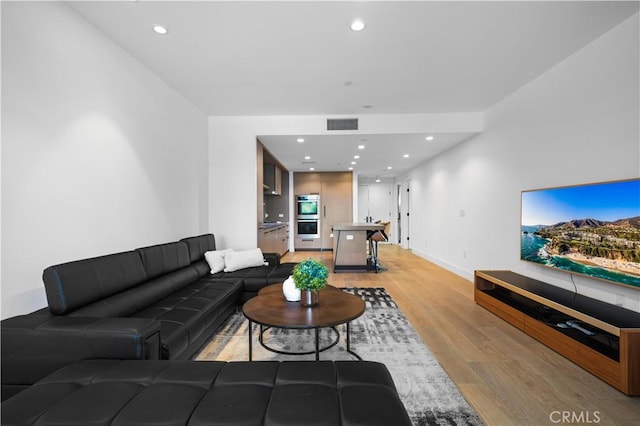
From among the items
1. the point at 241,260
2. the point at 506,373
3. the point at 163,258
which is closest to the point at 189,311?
the point at 163,258

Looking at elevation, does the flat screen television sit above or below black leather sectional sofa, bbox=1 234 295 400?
above

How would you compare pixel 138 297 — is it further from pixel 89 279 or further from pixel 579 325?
pixel 579 325

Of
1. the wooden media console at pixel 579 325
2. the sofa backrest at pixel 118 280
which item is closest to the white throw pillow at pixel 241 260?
the sofa backrest at pixel 118 280

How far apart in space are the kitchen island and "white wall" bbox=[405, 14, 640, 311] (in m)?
1.73

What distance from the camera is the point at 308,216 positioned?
337 inches

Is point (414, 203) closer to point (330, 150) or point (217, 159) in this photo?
point (330, 150)

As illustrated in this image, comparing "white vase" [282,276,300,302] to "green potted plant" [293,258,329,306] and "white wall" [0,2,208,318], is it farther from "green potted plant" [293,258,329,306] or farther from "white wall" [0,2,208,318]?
"white wall" [0,2,208,318]

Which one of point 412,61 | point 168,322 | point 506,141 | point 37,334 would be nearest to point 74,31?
point 37,334

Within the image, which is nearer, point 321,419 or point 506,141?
point 321,419

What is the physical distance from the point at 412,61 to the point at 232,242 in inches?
144

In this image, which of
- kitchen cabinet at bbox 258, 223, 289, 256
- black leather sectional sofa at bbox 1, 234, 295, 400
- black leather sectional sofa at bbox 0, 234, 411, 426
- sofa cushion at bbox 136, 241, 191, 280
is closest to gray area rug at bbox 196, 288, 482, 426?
black leather sectional sofa at bbox 1, 234, 295, 400

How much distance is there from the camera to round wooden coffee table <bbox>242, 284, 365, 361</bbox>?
182 cm

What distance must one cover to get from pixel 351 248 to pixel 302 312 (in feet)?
12.1

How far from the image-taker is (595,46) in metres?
2.46
